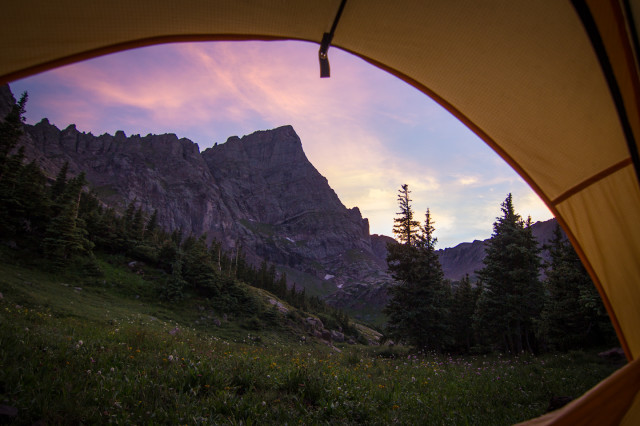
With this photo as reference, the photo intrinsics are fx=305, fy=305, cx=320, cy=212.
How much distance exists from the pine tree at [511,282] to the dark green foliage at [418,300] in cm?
264

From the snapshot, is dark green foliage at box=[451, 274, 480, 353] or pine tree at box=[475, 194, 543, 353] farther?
dark green foliage at box=[451, 274, 480, 353]

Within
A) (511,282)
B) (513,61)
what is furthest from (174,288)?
(513,61)

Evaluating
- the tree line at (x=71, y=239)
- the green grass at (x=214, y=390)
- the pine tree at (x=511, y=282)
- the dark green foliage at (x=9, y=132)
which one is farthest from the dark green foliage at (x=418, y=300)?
the dark green foliage at (x=9, y=132)

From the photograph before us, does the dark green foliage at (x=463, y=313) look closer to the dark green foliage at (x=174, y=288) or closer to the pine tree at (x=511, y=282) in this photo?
the pine tree at (x=511, y=282)

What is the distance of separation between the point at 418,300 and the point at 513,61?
20093 mm

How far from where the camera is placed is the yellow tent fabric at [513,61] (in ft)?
8.28

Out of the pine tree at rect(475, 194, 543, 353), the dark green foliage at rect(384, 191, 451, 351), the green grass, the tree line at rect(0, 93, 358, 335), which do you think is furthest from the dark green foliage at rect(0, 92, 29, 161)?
the pine tree at rect(475, 194, 543, 353)

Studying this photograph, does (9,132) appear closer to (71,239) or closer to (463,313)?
(71,239)

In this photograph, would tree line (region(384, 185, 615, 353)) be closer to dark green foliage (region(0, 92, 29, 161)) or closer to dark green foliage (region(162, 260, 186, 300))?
dark green foliage (region(162, 260, 186, 300))

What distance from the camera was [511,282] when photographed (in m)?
20.2

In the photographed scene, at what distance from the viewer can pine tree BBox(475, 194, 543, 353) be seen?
64.5 ft

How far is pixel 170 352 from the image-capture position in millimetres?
6875

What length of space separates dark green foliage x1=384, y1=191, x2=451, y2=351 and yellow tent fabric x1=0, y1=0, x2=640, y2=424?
720 inches

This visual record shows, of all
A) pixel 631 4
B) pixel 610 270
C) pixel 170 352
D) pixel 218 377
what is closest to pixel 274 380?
pixel 218 377
